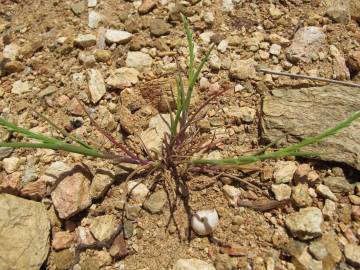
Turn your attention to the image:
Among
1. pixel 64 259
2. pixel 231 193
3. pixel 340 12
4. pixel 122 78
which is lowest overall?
pixel 64 259

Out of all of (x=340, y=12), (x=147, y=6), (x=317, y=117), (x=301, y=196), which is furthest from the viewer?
(x=147, y=6)

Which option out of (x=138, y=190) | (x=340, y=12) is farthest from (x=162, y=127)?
(x=340, y=12)

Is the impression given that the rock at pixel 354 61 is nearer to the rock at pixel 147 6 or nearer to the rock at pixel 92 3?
the rock at pixel 147 6

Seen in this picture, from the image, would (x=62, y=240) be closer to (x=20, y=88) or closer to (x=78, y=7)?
(x=20, y=88)

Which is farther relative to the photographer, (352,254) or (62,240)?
(62,240)

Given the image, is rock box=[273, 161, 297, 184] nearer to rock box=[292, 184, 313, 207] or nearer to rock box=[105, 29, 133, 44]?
rock box=[292, 184, 313, 207]

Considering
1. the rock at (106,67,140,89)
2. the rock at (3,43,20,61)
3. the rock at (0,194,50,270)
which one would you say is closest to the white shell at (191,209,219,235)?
the rock at (0,194,50,270)

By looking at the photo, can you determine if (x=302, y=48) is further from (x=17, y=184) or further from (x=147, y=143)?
(x=17, y=184)
